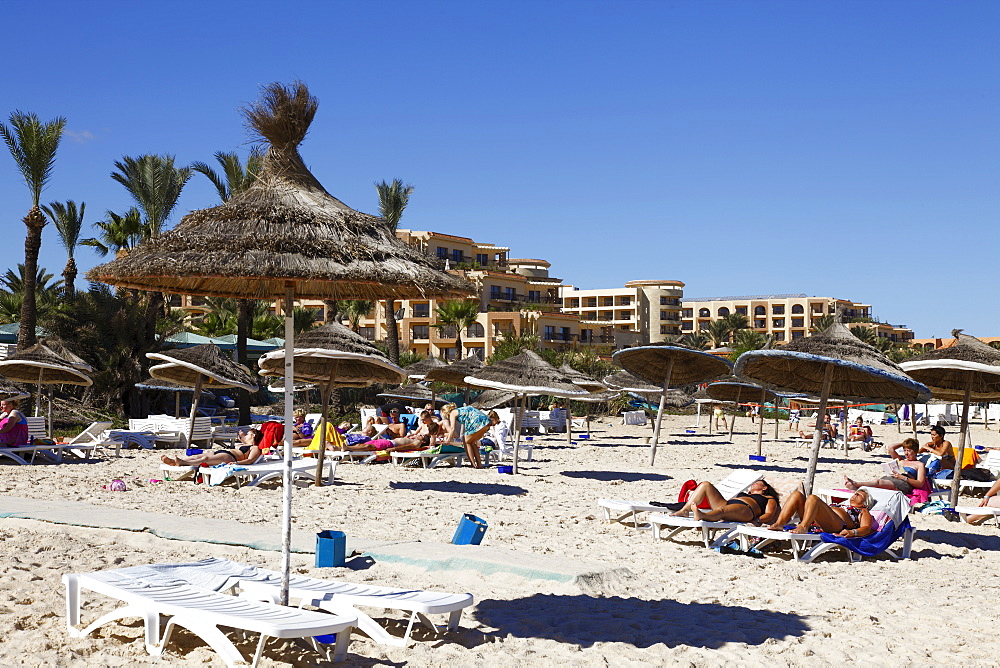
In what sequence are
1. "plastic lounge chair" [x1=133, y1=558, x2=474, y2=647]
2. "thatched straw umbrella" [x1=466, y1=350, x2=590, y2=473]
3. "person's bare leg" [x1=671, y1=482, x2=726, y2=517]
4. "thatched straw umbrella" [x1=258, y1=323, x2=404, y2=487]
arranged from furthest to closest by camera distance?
"thatched straw umbrella" [x1=466, y1=350, x2=590, y2=473], "thatched straw umbrella" [x1=258, y1=323, x2=404, y2=487], "person's bare leg" [x1=671, y1=482, x2=726, y2=517], "plastic lounge chair" [x1=133, y1=558, x2=474, y2=647]

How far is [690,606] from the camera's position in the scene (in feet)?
20.0

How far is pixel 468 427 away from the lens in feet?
56.4

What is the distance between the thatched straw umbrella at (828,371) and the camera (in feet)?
28.3

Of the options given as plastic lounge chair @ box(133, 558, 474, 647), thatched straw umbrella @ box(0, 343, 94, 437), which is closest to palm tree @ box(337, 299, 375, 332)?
thatched straw umbrella @ box(0, 343, 94, 437)

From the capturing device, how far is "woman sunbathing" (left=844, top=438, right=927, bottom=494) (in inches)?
424

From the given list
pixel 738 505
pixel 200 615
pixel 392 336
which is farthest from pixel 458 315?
pixel 200 615

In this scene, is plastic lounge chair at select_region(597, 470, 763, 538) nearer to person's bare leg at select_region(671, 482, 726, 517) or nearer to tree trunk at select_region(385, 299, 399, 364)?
person's bare leg at select_region(671, 482, 726, 517)

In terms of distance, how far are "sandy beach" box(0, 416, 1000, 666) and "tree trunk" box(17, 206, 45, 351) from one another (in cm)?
1540

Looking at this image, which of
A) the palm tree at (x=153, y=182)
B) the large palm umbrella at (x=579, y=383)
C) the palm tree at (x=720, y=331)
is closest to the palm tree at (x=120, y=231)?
the palm tree at (x=153, y=182)

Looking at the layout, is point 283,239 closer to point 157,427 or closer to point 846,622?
point 846,622

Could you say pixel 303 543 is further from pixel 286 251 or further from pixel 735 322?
pixel 735 322

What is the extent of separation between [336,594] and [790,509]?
483 cm

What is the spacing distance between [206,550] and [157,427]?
13519 millimetres

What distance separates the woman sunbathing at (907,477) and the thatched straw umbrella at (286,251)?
277 inches
